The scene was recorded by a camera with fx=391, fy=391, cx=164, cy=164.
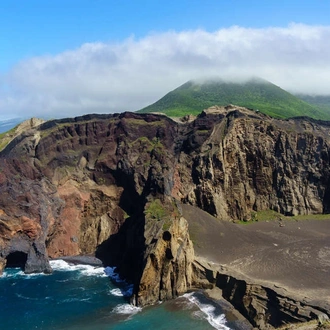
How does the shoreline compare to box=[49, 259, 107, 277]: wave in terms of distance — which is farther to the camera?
the shoreline

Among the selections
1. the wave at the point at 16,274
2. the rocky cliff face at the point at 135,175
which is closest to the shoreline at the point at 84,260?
the rocky cliff face at the point at 135,175

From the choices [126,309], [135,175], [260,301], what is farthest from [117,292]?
[135,175]

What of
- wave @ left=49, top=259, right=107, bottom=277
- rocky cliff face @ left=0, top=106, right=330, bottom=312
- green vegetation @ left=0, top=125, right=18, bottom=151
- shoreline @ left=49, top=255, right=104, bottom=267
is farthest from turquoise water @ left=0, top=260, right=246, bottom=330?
green vegetation @ left=0, top=125, right=18, bottom=151

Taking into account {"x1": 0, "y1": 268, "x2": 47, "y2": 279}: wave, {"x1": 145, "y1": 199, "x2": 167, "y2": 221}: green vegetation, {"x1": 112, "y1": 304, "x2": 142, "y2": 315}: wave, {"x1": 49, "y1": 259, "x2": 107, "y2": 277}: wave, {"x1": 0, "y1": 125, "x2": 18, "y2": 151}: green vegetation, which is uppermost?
{"x1": 0, "y1": 125, "x2": 18, "y2": 151}: green vegetation

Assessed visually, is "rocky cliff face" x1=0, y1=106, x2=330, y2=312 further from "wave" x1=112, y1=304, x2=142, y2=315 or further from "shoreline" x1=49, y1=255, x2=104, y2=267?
"wave" x1=112, y1=304, x2=142, y2=315

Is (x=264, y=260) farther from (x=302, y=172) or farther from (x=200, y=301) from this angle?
(x=302, y=172)

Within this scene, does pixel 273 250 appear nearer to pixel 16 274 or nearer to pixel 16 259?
pixel 16 274

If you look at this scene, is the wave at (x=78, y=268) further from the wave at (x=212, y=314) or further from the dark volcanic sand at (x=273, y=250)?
the wave at (x=212, y=314)
